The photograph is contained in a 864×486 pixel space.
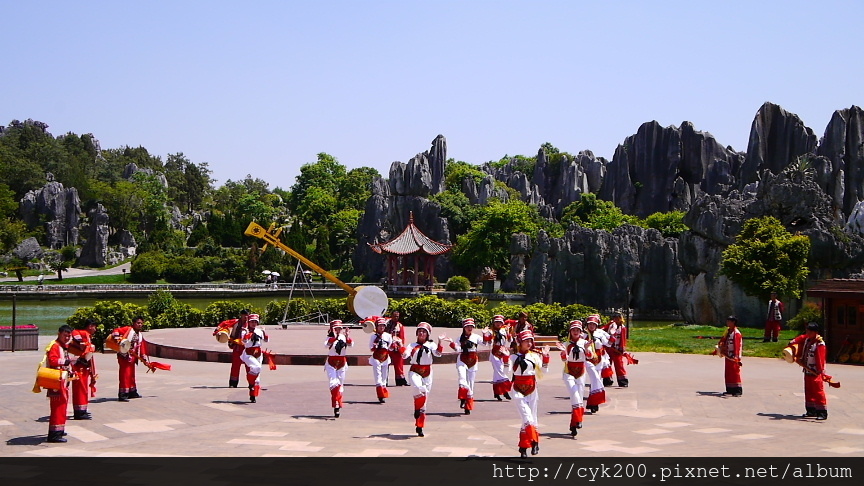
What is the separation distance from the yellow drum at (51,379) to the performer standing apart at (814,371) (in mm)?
11553

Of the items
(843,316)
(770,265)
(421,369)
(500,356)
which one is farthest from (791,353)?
(770,265)

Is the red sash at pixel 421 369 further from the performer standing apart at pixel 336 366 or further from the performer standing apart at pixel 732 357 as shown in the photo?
the performer standing apart at pixel 732 357

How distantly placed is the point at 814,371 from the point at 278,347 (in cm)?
1603

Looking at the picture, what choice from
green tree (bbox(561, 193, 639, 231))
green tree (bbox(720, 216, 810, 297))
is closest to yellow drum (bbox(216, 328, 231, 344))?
green tree (bbox(720, 216, 810, 297))

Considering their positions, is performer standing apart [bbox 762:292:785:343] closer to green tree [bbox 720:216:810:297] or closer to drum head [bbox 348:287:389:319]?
green tree [bbox 720:216:810:297]

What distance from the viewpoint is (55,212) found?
102500 millimetres

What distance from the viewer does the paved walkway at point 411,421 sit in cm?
1204

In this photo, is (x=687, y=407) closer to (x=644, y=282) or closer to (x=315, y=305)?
(x=315, y=305)

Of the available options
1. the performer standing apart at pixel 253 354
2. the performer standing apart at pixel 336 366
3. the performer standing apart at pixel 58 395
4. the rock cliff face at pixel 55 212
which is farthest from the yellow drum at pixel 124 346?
the rock cliff face at pixel 55 212

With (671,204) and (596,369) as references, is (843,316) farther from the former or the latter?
(671,204)

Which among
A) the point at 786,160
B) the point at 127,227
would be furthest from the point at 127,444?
the point at 127,227

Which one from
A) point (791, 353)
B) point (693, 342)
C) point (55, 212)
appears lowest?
point (693, 342)

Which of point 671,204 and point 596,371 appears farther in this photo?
point 671,204

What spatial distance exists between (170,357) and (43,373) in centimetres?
1294
